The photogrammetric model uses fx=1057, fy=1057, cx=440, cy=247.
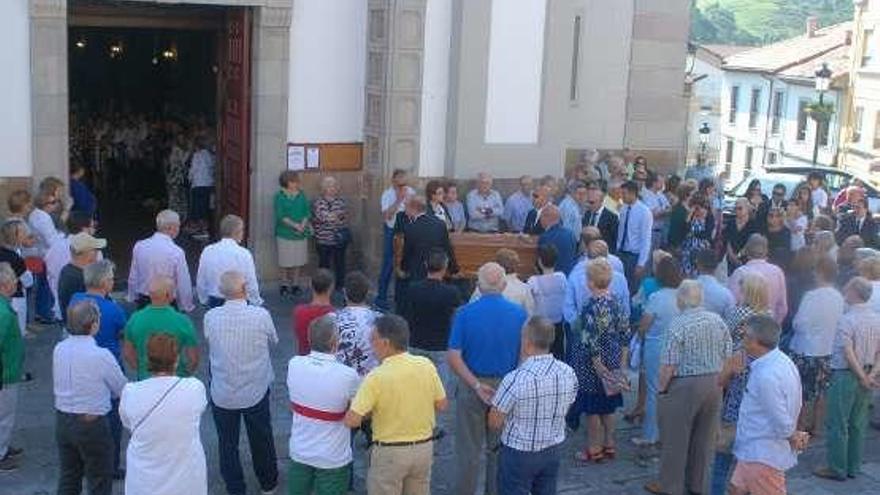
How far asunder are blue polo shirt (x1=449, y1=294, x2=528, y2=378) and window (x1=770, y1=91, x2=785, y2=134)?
52821mm

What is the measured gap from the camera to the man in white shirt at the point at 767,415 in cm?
639


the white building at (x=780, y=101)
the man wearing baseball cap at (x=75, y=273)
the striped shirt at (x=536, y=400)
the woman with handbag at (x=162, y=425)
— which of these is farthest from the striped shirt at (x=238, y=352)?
the white building at (x=780, y=101)

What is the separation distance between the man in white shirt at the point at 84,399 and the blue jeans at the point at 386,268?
604 centimetres

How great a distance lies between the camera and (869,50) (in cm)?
4872

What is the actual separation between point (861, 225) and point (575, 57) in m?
4.28

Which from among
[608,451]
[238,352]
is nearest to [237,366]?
[238,352]

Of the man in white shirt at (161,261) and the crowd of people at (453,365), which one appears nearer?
the crowd of people at (453,365)

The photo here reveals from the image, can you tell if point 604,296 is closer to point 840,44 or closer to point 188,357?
point 188,357

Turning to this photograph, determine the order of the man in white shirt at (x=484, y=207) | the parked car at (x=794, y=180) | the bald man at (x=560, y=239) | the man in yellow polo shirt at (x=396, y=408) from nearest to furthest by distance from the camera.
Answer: the man in yellow polo shirt at (x=396, y=408), the bald man at (x=560, y=239), the man in white shirt at (x=484, y=207), the parked car at (x=794, y=180)

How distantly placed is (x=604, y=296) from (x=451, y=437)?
1929mm

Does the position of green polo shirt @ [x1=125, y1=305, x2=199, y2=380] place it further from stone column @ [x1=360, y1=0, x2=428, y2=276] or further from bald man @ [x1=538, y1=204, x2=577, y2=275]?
stone column @ [x1=360, y1=0, x2=428, y2=276]

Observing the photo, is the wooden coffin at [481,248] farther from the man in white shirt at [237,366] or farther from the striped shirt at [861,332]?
the man in white shirt at [237,366]

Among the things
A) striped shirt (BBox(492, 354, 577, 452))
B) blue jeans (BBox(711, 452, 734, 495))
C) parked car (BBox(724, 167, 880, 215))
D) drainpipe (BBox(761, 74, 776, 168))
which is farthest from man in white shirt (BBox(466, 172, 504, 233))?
drainpipe (BBox(761, 74, 776, 168))

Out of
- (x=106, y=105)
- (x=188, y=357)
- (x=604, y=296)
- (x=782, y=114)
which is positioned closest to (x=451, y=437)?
(x=604, y=296)
